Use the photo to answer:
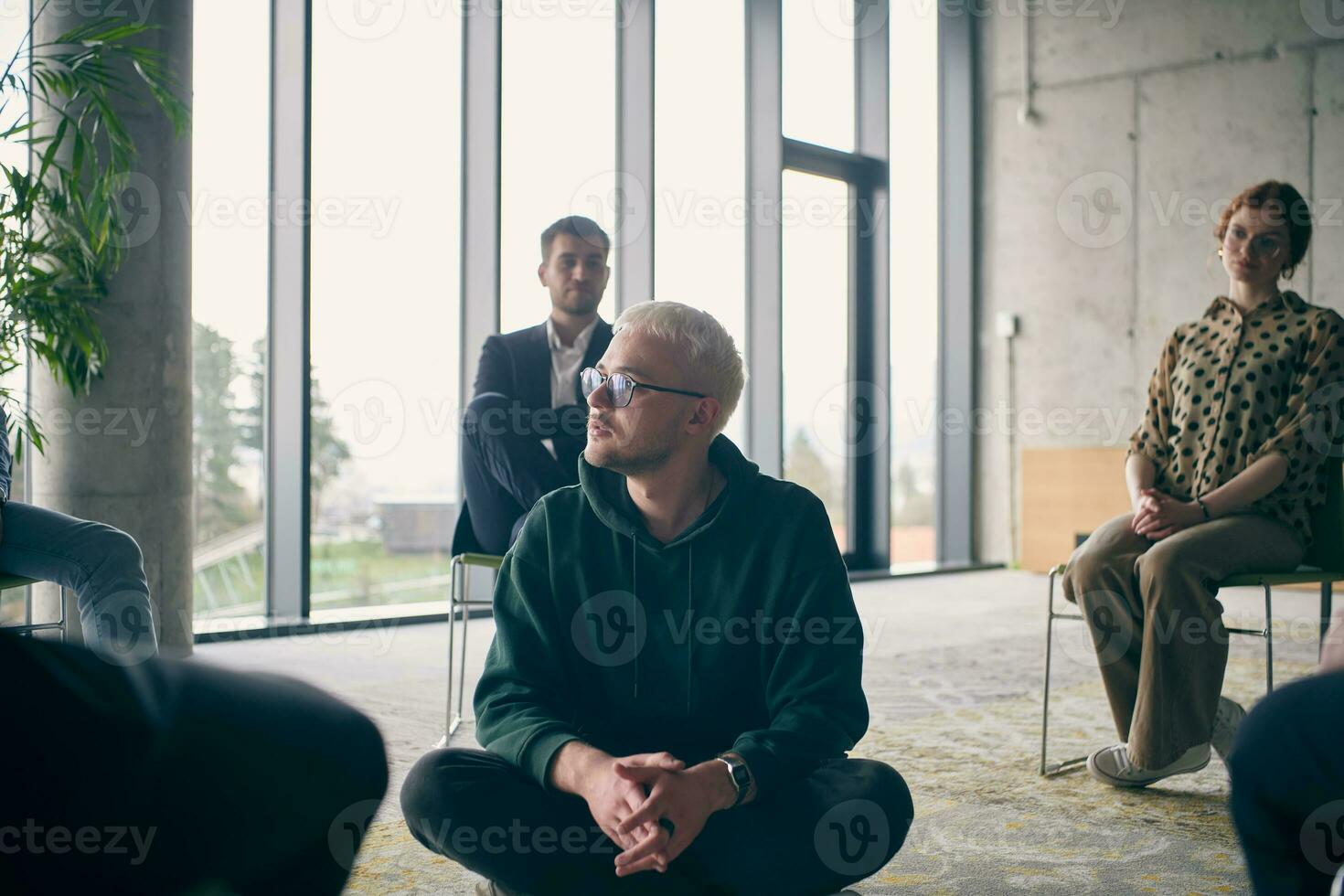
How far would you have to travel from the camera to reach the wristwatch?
4.67 ft

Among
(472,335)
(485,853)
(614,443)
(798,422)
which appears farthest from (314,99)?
(485,853)

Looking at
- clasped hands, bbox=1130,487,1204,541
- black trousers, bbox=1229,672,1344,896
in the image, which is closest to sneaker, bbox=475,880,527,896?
black trousers, bbox=1229,672,1344,896

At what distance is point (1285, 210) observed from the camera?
2.79 m

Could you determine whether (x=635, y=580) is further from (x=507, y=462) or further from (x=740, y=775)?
(x=507, y=462)

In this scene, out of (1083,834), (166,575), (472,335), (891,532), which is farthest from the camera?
(891,532)

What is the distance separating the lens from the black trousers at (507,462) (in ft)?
9.81

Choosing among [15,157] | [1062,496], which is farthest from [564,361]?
[1062,496]

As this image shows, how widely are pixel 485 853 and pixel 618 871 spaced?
208 millimetres

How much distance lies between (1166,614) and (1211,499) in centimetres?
31

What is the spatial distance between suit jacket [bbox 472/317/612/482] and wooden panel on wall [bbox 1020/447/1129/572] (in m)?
5.16

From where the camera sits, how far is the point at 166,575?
402cm

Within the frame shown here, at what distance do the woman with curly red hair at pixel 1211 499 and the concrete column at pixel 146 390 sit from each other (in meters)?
2.86

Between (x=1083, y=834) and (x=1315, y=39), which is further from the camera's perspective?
(x=1315, y=39)

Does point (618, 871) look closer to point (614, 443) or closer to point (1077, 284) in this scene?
point (614, 443)
